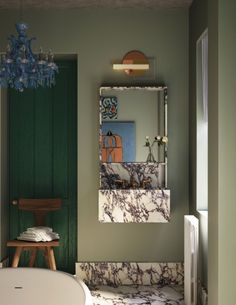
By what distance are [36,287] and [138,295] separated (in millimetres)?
1919

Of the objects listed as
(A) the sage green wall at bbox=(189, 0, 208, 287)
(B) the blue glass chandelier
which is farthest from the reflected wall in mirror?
(B) the blue glass chandelier

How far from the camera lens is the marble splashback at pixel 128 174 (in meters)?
5.02

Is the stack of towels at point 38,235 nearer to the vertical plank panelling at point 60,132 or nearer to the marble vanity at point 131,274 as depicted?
the marble vanity at point 131,274

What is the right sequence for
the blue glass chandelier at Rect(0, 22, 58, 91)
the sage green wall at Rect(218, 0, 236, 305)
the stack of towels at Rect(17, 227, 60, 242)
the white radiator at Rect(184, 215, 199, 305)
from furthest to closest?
1. the stack of towels at Rect(17, 227, 60, 242)
2. the white radiator at Rect(184, 215, 199, 305)
3. the blue glass chandelier at Rect(0, 22, 58, 91)
4. the sage green wall at Rect(218, 0, 236, 305)

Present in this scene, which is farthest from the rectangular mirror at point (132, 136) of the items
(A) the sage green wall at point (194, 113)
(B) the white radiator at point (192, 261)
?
(B) the white radiator at point (192, 261)

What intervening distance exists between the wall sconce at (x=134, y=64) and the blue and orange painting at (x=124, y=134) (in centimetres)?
50

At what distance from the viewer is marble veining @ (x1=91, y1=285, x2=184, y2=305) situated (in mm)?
4480

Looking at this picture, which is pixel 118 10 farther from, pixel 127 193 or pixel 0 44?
pixel 127 193

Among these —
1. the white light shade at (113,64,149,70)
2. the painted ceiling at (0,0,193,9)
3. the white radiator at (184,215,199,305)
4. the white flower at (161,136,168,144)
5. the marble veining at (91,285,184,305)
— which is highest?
the painted ceiling at (0,0,193,9)

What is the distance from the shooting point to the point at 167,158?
16.6 feet

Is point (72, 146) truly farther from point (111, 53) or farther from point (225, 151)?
point (225, 151)

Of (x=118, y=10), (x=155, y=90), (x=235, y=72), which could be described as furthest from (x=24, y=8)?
(x=235, y=72)

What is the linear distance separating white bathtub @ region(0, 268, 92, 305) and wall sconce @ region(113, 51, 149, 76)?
251cm

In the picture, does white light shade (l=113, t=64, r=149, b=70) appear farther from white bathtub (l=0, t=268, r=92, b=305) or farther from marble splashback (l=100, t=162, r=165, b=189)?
white bathtub (l=0, t=268, r=92, b=305)
